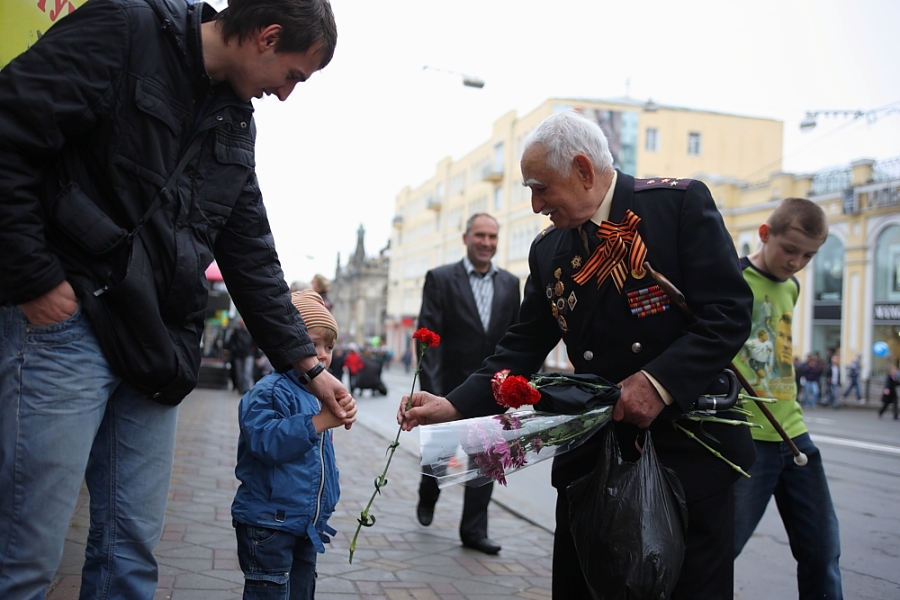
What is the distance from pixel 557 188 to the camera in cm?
268

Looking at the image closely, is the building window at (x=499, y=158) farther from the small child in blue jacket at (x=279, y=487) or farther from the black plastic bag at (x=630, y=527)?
the black plastic bag at (x=630, y=527)

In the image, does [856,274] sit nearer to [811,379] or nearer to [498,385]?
[811,379]

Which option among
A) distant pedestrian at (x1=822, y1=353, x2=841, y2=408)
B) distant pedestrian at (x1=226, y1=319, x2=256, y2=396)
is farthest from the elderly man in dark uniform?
distant pedestrian at (x1=822, y1=353, x2=841, y2=408)

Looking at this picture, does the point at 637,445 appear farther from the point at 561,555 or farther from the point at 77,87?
the point at 77,87

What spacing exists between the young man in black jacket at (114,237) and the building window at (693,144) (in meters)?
53.1

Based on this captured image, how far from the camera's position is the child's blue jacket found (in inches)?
116

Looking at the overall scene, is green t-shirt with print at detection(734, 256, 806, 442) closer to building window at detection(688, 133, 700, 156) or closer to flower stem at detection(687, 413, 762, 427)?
flower stem at detection(687, 413, 762, 427)

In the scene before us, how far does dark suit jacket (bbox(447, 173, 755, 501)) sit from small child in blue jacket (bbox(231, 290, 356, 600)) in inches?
32.7

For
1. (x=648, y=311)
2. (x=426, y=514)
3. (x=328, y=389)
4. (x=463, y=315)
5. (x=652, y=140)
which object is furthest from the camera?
(x=652, y=140)

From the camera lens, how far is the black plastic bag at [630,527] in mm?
2371

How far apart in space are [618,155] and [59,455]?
50.7 metres

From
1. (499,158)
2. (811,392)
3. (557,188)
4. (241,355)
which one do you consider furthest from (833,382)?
(499,158)

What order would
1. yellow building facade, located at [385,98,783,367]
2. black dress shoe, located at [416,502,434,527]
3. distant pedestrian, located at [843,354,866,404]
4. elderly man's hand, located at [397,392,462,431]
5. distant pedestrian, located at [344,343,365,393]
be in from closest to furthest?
1. elderly man's hand, located at [397,392,462,431]
2. black dress shoe, located at [416,502,434,527]
3. distant pedestrian, located at [344,343,365,393]
4. distant pedestrian, located at [843,354,866,404]
5. yellow building facade, located at [385,98,783,367]

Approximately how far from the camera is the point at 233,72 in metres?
2.36
